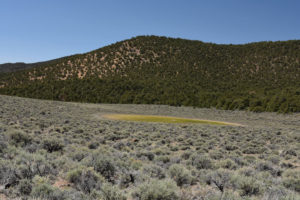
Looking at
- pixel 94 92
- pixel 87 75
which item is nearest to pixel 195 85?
pixel 94 92

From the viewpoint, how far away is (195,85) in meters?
63.6

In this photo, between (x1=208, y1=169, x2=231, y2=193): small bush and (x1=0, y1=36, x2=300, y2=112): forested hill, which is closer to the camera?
(x1=208, y1=169, x2=231, y2=193): small bush

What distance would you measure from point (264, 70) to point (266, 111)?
34025mm

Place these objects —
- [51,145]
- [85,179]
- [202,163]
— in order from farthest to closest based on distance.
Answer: [51,145] < [202,163] < [85,179]

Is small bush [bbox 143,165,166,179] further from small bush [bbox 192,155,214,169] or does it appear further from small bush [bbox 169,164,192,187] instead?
small bush [bbox 192,155,214,169]

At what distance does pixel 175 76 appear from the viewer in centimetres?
7112

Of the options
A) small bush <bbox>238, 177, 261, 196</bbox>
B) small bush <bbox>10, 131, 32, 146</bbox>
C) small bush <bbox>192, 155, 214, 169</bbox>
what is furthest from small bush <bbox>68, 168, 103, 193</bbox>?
small bush <bbox>10, 131, 32, 146</bbox>

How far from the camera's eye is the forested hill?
52375 millimetres

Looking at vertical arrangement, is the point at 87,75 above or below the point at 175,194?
above

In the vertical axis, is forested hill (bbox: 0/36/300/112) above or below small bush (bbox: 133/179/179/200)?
above

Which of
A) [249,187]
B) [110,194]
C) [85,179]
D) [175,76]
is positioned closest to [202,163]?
[249,187]

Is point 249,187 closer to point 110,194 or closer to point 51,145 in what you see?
point 110,194

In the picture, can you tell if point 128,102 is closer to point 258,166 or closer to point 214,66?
point 214,66

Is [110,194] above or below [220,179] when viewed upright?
above
